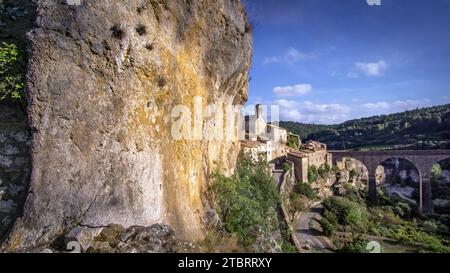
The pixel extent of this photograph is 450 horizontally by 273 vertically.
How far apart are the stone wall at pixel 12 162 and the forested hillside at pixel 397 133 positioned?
75.0 meters

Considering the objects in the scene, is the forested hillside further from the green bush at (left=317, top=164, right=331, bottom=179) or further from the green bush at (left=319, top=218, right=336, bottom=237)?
the green bush at (left=319, top=218, right=336, bottom=237)

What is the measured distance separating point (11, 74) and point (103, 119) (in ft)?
7.52

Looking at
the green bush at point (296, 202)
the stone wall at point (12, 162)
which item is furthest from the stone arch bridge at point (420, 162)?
the stone wall at point (12, 162)

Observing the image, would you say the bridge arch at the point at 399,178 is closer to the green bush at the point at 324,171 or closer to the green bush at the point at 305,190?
the green bush at the point at 324,171

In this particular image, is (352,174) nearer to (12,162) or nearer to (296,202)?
(296,202)

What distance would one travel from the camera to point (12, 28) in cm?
687

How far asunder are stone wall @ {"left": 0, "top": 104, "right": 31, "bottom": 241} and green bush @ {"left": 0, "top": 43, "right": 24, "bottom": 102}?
0.31 metres

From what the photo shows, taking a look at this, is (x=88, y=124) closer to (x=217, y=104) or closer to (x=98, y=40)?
(x=98, y=40)

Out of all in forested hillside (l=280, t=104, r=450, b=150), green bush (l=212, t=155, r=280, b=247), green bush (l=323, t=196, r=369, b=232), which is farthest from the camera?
forested hillside (l=280, t=104, r=450, b=150)

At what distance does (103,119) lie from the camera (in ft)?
18.9

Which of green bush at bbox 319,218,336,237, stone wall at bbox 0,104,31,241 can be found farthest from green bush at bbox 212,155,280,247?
green bush at bbox 319,218,336,237

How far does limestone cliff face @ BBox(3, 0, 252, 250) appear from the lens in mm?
5164

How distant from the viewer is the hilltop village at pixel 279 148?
3794 centimetres
